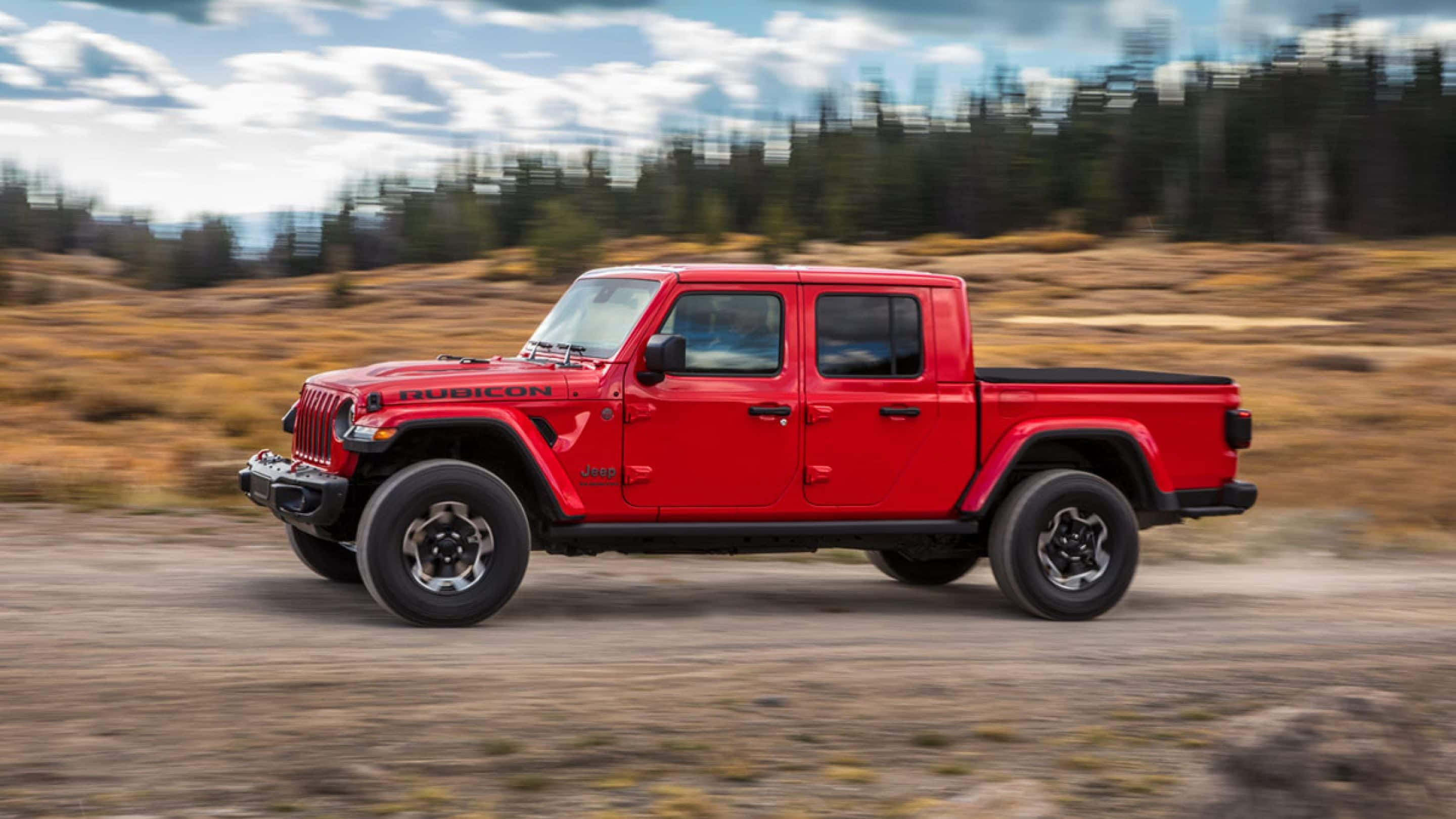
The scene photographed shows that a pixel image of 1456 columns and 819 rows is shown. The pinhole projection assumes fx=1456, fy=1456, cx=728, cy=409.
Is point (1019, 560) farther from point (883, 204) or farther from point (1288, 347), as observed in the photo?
point (883, 204)

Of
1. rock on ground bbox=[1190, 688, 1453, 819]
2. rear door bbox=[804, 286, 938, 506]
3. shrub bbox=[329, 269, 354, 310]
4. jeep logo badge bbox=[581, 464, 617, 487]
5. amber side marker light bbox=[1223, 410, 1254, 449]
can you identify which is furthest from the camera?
shrub bbox=[329, 269, 354, 310]

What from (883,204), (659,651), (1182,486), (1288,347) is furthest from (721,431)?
(883,204)

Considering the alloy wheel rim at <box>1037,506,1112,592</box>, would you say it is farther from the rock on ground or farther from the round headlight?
the round headlight

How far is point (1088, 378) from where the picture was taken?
8.37 meters

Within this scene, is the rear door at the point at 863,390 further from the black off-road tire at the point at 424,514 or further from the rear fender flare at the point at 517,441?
the black off-road tire at the point at 424,514

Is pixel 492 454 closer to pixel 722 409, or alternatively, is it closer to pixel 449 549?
pixel 449 549

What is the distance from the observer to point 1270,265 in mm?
51906

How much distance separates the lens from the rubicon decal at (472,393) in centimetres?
708

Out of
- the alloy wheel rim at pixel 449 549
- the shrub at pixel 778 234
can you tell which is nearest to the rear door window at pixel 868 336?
the alloy wheel rim at pixel 449 549

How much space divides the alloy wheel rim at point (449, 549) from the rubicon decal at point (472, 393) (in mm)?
521

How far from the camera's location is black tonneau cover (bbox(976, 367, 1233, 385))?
826 centimetres

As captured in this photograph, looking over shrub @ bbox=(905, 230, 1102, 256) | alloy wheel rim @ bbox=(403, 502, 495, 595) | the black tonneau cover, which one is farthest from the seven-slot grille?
shrub @ bbox=(905, 230, 1102, 256)

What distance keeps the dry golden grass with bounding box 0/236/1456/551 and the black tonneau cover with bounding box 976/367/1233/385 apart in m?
3.71

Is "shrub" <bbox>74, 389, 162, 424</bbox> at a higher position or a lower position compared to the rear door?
lower
